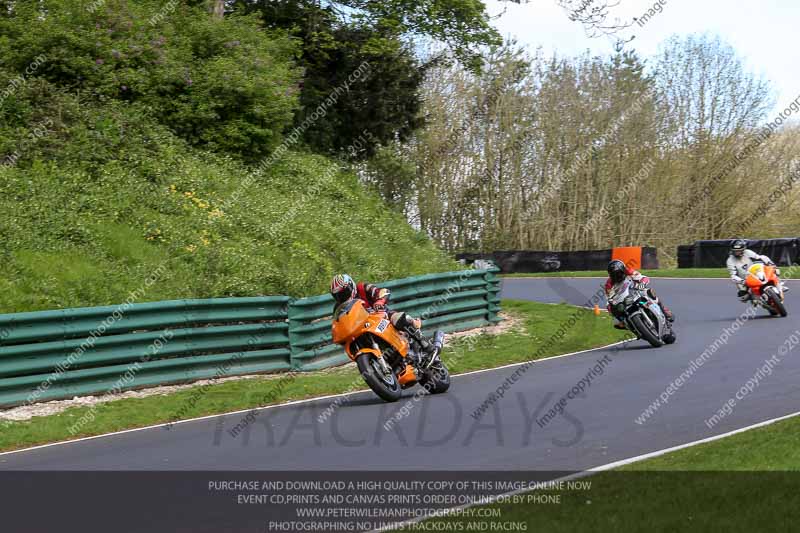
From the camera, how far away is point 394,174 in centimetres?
4734

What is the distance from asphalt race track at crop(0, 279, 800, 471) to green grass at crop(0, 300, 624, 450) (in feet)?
2.10

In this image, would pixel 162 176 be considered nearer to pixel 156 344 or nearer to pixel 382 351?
pixel 156 344

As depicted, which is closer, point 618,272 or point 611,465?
point 611,465

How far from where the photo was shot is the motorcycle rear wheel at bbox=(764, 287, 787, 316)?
19.0 metres

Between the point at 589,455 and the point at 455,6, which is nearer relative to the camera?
the point at 589,455

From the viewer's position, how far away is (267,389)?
13.5 metres

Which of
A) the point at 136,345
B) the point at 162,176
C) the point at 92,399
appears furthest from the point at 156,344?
the point at 162,176

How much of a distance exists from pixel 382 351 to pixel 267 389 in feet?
8.20
